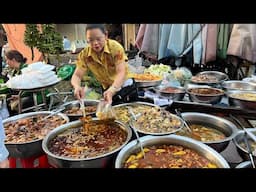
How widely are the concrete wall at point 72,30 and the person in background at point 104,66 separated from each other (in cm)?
18

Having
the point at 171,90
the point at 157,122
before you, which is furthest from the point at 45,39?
the point at 171,90

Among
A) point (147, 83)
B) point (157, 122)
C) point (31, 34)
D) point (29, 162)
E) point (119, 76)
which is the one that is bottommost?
point (29, 162)

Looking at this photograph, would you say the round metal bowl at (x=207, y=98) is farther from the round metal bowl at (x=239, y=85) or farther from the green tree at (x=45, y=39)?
the green tree at (x=45, y=39)

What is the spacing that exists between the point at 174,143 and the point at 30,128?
0.79 m

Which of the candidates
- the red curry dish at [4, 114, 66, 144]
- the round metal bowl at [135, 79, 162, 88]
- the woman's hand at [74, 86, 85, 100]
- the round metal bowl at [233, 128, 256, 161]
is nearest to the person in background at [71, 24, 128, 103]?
the woman's hand at [74, 86, 85, 100]

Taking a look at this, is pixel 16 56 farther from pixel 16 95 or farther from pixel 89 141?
pixel 89 141

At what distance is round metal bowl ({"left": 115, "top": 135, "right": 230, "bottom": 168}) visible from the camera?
0.92 m

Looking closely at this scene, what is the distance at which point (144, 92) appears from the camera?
1752 mm

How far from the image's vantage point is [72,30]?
35.2 inches

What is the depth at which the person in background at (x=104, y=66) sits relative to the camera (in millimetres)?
1278

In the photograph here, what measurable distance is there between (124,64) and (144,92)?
40 cm

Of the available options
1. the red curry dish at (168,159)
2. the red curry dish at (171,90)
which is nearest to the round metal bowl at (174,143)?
the red curry dish at (168,159)

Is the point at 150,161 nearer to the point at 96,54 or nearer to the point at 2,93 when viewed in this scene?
the point at 96,54
